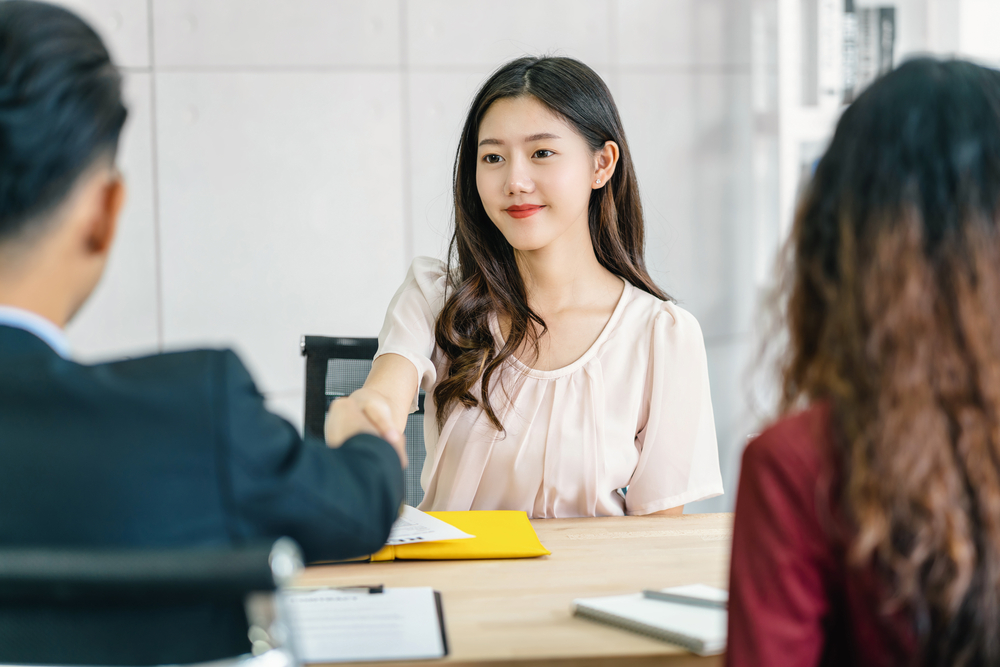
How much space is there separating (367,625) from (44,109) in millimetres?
710

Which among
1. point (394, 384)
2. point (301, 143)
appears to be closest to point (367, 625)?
point (394, 384)

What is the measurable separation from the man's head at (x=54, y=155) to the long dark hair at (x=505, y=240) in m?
1.19

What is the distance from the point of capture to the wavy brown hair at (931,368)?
2.40ft

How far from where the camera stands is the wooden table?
1.06 meters

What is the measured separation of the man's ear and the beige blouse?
1.13 m

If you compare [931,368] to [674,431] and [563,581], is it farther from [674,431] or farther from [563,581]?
[674,431]

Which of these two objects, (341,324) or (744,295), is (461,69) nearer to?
(341,324)

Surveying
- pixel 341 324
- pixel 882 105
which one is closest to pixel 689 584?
pixel 882 105

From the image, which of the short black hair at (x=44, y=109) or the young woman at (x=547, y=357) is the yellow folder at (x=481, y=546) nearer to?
the young woman at (x=547, y=357)

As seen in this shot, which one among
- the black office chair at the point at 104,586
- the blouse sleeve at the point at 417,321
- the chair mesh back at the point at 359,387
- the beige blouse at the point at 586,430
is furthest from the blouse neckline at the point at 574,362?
the black office chair at the point at 104,586

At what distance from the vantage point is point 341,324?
10.8ft

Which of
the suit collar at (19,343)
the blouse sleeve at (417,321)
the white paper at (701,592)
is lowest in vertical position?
the white paper at (701,592)

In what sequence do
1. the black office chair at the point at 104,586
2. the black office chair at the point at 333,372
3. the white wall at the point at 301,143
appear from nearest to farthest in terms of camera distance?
the black office chair at the point at 104,586 < the black office chair at the point at 333,372 < the white wall at the point at 301,143

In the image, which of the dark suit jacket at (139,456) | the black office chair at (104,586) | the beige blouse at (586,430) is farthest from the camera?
the beige blouse at (586,430)
